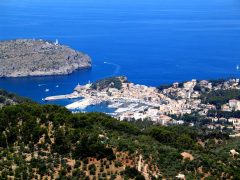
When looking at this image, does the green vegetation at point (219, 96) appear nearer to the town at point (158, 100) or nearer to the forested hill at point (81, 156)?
the town at point (158, 100)

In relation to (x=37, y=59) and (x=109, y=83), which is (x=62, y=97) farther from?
(x=37, y=59)

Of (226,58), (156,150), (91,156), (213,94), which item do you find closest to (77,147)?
(91,156)

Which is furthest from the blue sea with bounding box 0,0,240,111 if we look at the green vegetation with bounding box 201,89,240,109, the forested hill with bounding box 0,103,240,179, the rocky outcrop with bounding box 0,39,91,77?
the forested hill with bounding box 0,103,240,179

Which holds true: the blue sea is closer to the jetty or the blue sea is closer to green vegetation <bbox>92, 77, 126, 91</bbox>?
the jetty

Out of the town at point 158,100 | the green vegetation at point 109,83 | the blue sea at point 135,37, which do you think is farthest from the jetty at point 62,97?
the green vegetation at point 109,83

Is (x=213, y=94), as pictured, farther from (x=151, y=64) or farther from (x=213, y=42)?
(x=213, y=42)

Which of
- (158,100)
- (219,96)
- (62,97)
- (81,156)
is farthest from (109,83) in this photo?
(81,156)
